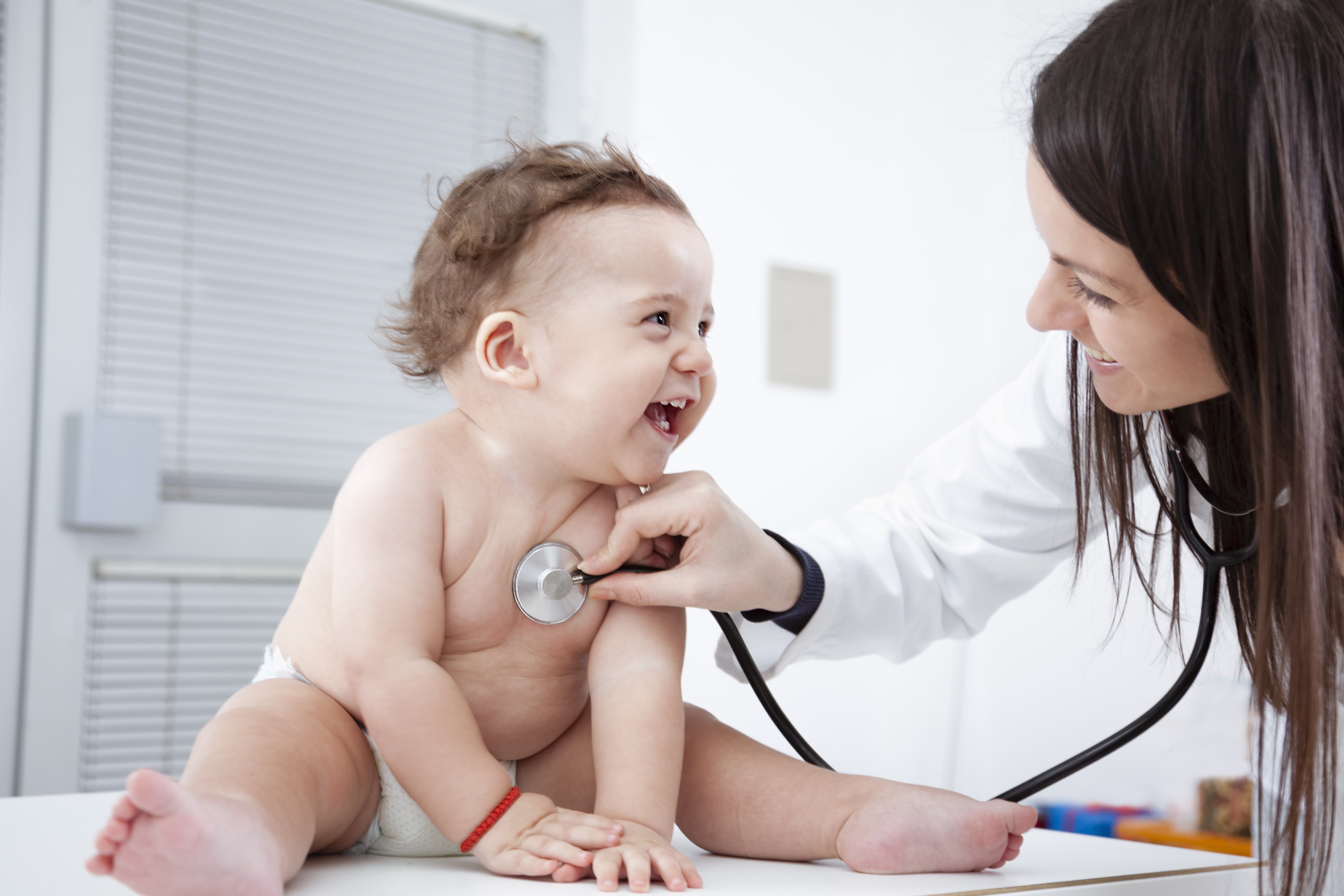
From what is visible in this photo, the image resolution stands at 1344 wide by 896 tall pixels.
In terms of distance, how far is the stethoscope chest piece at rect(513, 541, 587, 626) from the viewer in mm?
727

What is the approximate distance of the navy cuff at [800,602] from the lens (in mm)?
883

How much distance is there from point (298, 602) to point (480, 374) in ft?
0.72

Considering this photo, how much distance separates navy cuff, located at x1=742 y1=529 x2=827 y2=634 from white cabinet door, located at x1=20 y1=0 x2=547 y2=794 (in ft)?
4.42

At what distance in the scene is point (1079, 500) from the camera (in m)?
0.86

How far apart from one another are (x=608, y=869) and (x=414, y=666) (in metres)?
0.19

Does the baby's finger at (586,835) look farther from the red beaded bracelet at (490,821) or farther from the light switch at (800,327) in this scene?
the light switch at (800,327)

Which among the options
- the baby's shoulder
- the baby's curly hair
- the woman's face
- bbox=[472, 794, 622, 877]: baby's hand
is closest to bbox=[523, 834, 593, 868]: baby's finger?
bbox=[472, 794, 622, 877]: baby's hand

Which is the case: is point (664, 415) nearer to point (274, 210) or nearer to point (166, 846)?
point (166, 846)

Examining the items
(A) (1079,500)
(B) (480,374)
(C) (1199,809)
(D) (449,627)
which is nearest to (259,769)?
(D) (449,627)

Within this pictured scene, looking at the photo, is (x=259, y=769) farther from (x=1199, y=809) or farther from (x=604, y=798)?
(x=1199, y=809)

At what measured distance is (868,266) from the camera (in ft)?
7.13

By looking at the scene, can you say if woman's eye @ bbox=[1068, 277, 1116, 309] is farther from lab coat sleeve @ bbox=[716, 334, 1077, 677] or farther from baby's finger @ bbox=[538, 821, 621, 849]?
baby's finger @ bbox=[538, 821, 621, 849]

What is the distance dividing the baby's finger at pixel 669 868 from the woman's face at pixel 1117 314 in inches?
17.3

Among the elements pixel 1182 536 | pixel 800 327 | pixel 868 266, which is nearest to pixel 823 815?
pixel 1182 536
